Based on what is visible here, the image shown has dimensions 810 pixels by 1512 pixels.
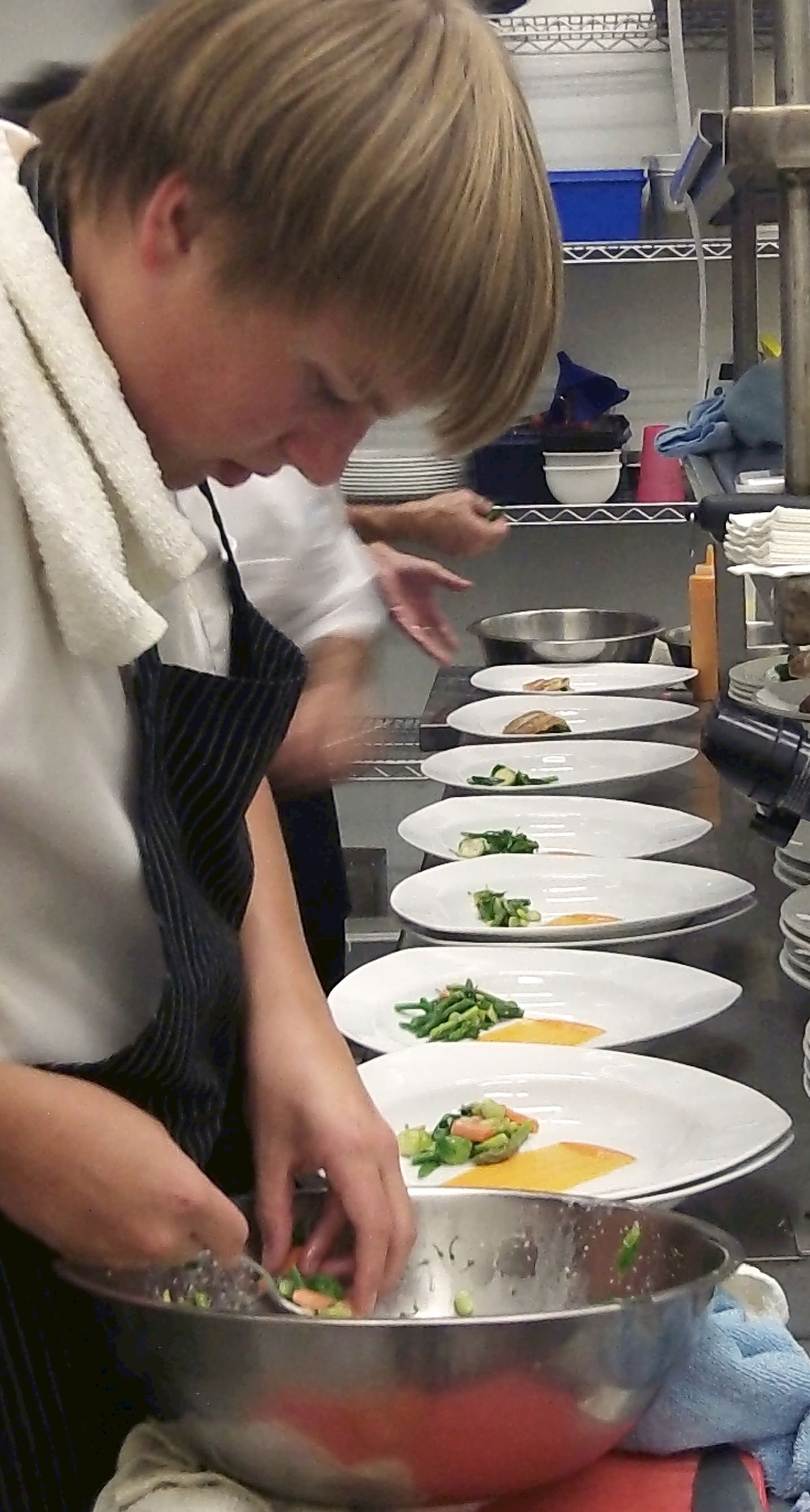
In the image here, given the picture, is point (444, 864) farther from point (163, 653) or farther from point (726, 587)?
point (163, 653)

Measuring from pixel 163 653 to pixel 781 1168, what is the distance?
397mm

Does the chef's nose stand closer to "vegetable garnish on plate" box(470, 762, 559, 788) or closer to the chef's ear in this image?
the chef's ear

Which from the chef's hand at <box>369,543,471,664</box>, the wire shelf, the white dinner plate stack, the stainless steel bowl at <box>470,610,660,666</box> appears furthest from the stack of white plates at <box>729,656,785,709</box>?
the wire shelf

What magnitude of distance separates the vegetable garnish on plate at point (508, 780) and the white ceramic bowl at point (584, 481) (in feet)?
3.48

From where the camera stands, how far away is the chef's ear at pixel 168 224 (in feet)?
1.94

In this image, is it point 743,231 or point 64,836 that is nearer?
point 64,836

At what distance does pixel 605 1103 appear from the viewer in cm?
88

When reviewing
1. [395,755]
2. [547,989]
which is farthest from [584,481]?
[547,989]

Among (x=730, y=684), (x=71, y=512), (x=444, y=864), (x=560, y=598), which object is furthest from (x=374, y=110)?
(x=560, y=598)

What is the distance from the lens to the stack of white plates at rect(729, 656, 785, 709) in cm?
110

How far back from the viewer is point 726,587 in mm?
1627

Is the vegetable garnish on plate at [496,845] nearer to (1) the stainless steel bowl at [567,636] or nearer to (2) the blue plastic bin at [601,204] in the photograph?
(1) the stainless steel bowl at [567,636]

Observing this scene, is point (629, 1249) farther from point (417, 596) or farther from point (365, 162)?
point (417, 596)

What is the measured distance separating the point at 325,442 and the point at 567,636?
Answer: 1.60 meters
